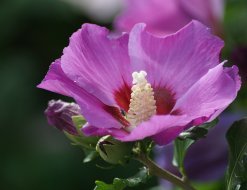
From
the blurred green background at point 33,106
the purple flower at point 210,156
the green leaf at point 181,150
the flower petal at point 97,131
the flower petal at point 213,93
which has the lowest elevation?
the blurred green background at point 33,106

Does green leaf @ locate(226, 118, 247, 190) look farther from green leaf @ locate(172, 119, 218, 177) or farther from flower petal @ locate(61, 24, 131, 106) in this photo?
flower petal @ locate(61, 24, 131, 106)

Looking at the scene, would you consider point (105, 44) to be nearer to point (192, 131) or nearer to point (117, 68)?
point (117, 68)

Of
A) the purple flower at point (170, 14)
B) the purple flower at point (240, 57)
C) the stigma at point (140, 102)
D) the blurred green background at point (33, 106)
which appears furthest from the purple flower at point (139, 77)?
the blurred green background at point (33, 106)

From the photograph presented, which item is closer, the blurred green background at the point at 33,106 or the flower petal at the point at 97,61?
the flower petal at the point at 97,61

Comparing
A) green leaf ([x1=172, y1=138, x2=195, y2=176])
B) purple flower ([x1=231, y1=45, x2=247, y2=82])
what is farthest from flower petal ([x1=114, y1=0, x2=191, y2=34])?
green leaf ([x1=172, y1=138, x2=195, y2=176])

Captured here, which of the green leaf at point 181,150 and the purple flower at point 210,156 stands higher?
the green leaf at point 181,150

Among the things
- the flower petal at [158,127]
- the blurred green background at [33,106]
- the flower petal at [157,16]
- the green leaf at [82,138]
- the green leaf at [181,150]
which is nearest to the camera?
the flower petal at [158,127]

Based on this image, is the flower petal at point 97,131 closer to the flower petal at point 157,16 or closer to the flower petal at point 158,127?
the flower petal at point 158,127

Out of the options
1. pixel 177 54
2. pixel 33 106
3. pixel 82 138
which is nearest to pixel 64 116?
pixel 82 138
